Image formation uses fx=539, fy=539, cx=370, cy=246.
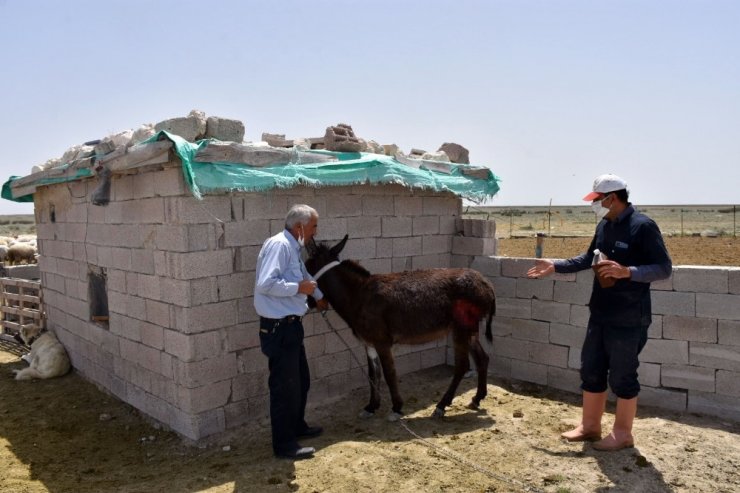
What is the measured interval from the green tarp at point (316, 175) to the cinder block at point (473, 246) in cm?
60

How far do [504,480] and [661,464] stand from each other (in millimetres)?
1328

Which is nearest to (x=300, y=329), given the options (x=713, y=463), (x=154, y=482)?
(x=154, y=482)

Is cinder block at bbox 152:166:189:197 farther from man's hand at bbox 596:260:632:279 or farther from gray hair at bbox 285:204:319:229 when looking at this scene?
man's hand at bbox 596:260:632:279

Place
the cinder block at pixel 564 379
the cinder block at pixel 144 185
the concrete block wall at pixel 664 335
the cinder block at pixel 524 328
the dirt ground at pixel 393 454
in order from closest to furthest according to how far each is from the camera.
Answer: the dirt ground at pixel 393 454
the cinder block at pixel 144 185
the concrete block wall at pixel 664 335
the cinder block at pixel 564 379
the cinder block at pixel 524 328

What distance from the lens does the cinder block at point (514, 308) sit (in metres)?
6.74

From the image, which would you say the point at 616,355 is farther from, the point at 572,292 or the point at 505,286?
the point at 505,286

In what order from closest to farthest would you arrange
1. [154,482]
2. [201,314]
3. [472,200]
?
1. [154,482]
2. [201,314]
3. [472,200]

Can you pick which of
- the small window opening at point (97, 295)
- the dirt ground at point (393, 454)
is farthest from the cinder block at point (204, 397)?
the small window opening at point (97, 295)

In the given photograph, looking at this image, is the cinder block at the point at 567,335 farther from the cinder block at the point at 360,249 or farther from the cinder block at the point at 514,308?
the cinder block at the point at 360,249

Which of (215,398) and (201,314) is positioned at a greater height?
(201,314)

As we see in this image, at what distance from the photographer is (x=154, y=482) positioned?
4480 mm

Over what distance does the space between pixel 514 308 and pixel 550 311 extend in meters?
0.48

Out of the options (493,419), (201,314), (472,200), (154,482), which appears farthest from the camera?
(472,200)

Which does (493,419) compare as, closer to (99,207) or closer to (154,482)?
(154,482)
